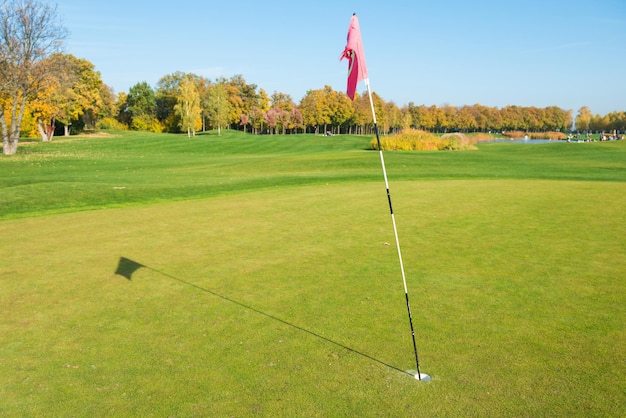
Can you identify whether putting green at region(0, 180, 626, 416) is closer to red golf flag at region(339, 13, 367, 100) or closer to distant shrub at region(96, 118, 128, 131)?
red golf flag at region(339, 13, 367, 100)

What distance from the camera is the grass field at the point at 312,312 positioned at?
12.9 ft

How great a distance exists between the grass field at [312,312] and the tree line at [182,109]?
3004 centimetres

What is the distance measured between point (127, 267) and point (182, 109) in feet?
266

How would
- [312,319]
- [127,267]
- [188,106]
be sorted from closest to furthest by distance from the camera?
[312,319], [127,267], [188,106]

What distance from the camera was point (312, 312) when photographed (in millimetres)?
5652

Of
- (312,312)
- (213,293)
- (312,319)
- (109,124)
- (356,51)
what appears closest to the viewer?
(356,51)

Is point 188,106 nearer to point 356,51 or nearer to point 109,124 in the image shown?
point 109,124

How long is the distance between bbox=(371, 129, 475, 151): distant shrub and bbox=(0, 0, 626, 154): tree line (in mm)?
24809

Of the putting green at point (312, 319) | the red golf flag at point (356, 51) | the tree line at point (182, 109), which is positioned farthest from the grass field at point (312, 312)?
the tree line at point (182, 109)

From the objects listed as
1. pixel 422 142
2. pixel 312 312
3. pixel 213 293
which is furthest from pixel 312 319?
pixel 422 142

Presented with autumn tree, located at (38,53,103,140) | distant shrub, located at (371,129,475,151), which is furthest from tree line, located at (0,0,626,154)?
distant shrub, located at (371,129,475,151)

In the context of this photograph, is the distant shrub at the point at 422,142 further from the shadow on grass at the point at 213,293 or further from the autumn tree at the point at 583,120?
the autumn tree at the point at 583,120

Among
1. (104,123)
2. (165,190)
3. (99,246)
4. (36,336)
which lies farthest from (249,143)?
(104,123)

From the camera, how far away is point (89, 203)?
1547 centimetres
